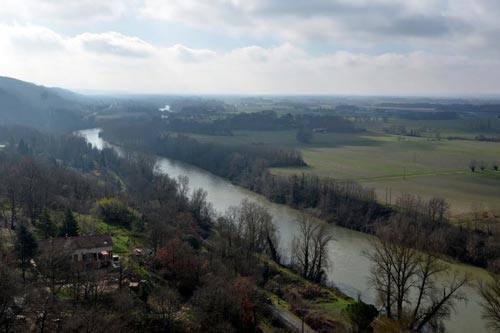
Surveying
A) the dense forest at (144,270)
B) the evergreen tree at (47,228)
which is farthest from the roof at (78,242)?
the evergreen tree at (47,228)

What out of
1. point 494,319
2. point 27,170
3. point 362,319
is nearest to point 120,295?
point 362,319

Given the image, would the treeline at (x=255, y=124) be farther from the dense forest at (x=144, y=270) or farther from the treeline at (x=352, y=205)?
the dense forest at (x=144, y=270)

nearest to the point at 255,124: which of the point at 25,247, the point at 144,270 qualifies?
the point at 144,270

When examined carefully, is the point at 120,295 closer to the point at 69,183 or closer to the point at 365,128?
the point at 69,183

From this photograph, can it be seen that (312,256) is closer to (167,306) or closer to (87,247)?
(167,306)

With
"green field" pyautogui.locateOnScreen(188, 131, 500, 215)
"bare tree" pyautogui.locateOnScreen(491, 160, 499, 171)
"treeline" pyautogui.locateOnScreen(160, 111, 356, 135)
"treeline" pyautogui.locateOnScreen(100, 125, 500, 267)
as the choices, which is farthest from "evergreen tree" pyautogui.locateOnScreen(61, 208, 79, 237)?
"treeline" pyautogui.locateOnScreen(160, 111, 356, 135)

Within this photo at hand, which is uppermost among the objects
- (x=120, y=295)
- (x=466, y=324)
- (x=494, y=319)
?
(x=120, y=295)
